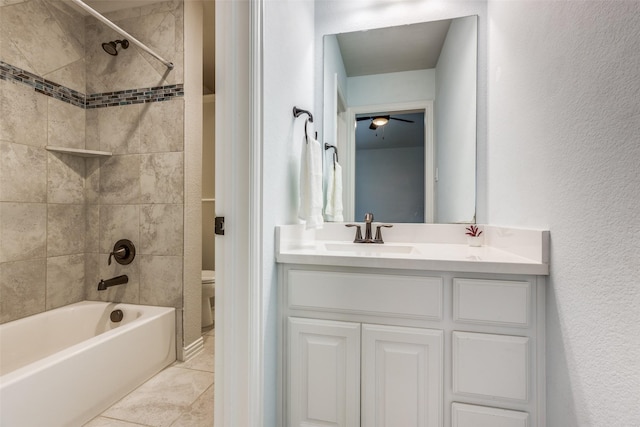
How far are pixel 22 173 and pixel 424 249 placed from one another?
2.32 m

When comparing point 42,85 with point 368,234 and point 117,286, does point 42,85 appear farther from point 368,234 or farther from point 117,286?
point 368,234

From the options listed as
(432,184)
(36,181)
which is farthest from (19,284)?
(432,184)

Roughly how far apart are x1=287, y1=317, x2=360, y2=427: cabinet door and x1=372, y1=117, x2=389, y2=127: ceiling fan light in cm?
111

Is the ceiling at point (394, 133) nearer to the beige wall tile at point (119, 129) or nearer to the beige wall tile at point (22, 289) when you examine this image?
the beige wall tile at point (119, 129)

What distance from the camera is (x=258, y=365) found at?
99 centimetres

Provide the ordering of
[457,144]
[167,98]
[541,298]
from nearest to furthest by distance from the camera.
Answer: [541,298]
[457,144]
[167,98]

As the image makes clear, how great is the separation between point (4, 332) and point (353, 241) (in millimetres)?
1997

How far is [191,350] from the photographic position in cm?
200

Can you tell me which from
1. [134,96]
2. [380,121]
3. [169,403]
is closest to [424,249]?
[380,121]

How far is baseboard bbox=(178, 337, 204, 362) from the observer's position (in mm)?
1938

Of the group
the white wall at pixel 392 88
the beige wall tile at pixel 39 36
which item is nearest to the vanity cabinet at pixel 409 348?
the white wall at pixel 392 88

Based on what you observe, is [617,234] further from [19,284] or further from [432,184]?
[19,284]

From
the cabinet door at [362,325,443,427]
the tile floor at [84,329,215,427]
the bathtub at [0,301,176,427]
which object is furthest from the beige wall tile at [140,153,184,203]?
the cabinet door at [362,325,443,427]

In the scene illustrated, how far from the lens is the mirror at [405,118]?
1565 mm
